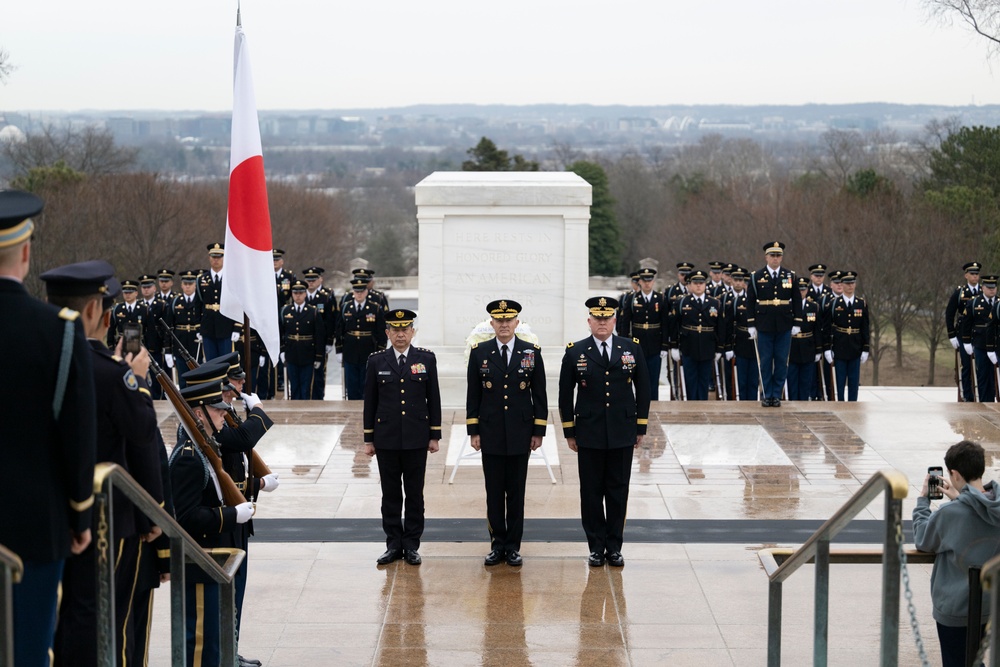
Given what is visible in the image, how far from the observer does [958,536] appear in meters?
5.11

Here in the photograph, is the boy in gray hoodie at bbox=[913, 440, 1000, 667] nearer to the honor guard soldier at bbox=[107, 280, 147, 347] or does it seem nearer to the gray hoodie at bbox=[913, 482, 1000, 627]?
the gray hoodie at bbox=[913, 482, 1000, 627]

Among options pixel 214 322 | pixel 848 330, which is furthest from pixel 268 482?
pixel 848 330

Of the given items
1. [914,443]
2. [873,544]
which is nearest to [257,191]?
[873,544]

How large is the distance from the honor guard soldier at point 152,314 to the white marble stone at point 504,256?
3445mm

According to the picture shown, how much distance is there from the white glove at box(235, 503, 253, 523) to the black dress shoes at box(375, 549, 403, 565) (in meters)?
2.33

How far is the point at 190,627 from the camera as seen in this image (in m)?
5.72

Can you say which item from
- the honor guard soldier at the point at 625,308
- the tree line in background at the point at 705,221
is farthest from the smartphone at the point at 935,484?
the tree line in background at the point at 705,221

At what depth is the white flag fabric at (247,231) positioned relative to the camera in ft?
28.1

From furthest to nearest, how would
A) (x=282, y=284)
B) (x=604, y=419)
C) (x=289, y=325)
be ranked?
(x=282, y=284) < (x=289, y=325) < (x=604, y=419)

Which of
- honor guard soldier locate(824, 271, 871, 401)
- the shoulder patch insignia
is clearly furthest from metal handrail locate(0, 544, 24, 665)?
honor guard soldier locate(824, 271, 871, 401)

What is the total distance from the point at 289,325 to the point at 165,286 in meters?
2.48

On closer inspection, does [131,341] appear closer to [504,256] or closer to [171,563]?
[171,563]

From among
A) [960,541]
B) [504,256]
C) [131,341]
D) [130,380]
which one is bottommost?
[960,541]

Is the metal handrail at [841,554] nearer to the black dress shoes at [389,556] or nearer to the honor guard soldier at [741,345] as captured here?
the black dress shoes at [389,556]
